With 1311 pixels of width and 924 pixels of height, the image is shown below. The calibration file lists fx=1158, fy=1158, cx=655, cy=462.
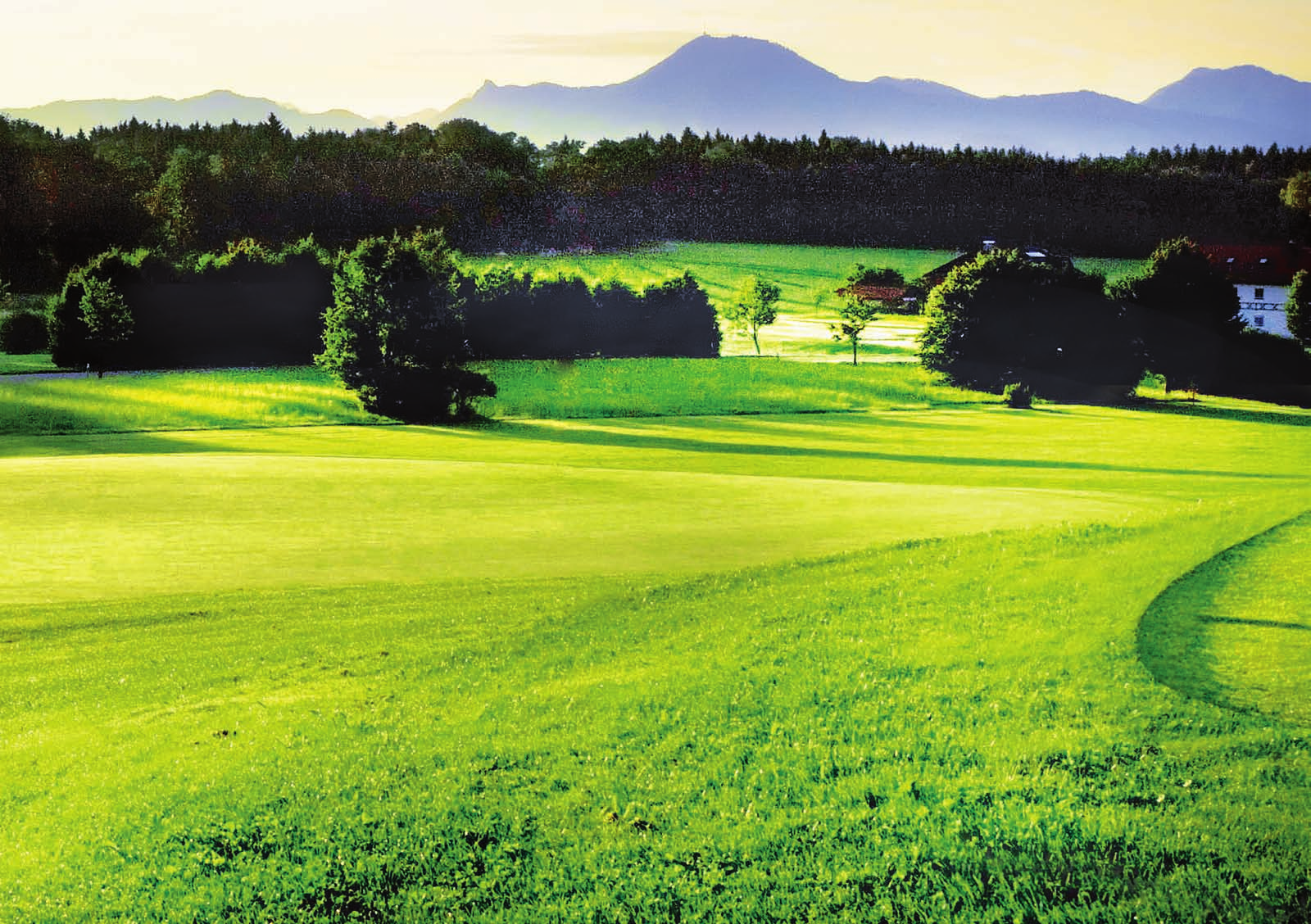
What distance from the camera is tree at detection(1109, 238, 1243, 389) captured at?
66500 millimetres

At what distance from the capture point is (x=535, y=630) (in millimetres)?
12789

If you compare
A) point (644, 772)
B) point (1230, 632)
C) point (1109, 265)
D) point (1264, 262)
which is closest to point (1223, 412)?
point (1230, 632)

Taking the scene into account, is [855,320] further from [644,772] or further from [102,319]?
[644,772]

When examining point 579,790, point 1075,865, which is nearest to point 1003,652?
Result: point 1075,865

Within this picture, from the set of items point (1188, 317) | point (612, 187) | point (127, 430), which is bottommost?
point (127, 430)

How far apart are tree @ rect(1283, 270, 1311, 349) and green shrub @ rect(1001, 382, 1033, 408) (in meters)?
37.0

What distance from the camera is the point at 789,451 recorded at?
36.7 meters

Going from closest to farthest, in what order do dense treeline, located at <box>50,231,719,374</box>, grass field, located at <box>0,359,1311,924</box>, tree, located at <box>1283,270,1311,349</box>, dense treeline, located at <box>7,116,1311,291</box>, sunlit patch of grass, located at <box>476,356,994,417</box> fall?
grass field, located at <box>0,359,1311,924</box> < sunlit patch of grass, located at <box>476,356,994,417</box> < dense treeline, located at <box>50,231,719,374</box> < tree, located at <box>1283,270,1311,349</box> < dense treeline, located at <box>7,116,1311,291</box>

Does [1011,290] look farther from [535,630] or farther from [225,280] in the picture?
[535,630]

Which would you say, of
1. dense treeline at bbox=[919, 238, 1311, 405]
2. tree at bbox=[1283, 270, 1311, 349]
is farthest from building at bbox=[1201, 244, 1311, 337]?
dense treeline at bbox=[919, 238, 1311, 405]

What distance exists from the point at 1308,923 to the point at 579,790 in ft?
15.1

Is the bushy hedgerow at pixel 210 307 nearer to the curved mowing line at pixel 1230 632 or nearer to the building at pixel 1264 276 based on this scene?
the curved mowing line at pixel 1230 632

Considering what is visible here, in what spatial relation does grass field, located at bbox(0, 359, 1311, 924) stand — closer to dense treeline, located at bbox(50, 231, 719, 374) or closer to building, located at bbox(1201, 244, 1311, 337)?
dense treeline, located at bbox(50, 231, 719, 374)

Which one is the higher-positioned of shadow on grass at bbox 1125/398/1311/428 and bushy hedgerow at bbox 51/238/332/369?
bushy hedgerow at bbox 51/238/332/369
